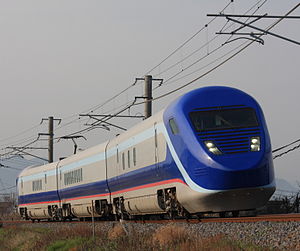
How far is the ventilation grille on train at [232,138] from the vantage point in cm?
1600

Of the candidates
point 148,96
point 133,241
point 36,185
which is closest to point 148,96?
point 148,96

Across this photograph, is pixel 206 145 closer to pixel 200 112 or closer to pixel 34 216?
pixel 200 112

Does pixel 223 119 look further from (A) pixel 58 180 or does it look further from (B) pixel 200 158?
(A) pixel 58 180

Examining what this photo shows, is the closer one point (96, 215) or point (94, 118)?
point (96, 215)

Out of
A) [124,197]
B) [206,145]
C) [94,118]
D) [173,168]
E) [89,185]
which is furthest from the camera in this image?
[94,118]

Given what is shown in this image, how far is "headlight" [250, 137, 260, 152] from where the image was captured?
1609cm

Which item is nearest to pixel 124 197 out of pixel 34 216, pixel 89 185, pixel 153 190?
pixel 153 190

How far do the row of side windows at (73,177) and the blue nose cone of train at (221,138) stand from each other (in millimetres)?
13663

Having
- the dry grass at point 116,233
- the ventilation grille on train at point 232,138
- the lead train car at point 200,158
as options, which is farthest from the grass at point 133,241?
the ventilation grille on train at point 232,138

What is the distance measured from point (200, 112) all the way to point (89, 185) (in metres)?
13.2

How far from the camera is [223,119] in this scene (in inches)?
664

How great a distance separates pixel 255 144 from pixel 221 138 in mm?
866

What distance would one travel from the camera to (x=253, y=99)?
17.8 m

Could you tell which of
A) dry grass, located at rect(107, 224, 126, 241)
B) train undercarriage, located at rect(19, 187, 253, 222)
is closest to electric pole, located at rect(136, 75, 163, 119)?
train undercarriage, located at rect(19, 187, 253, 222)
